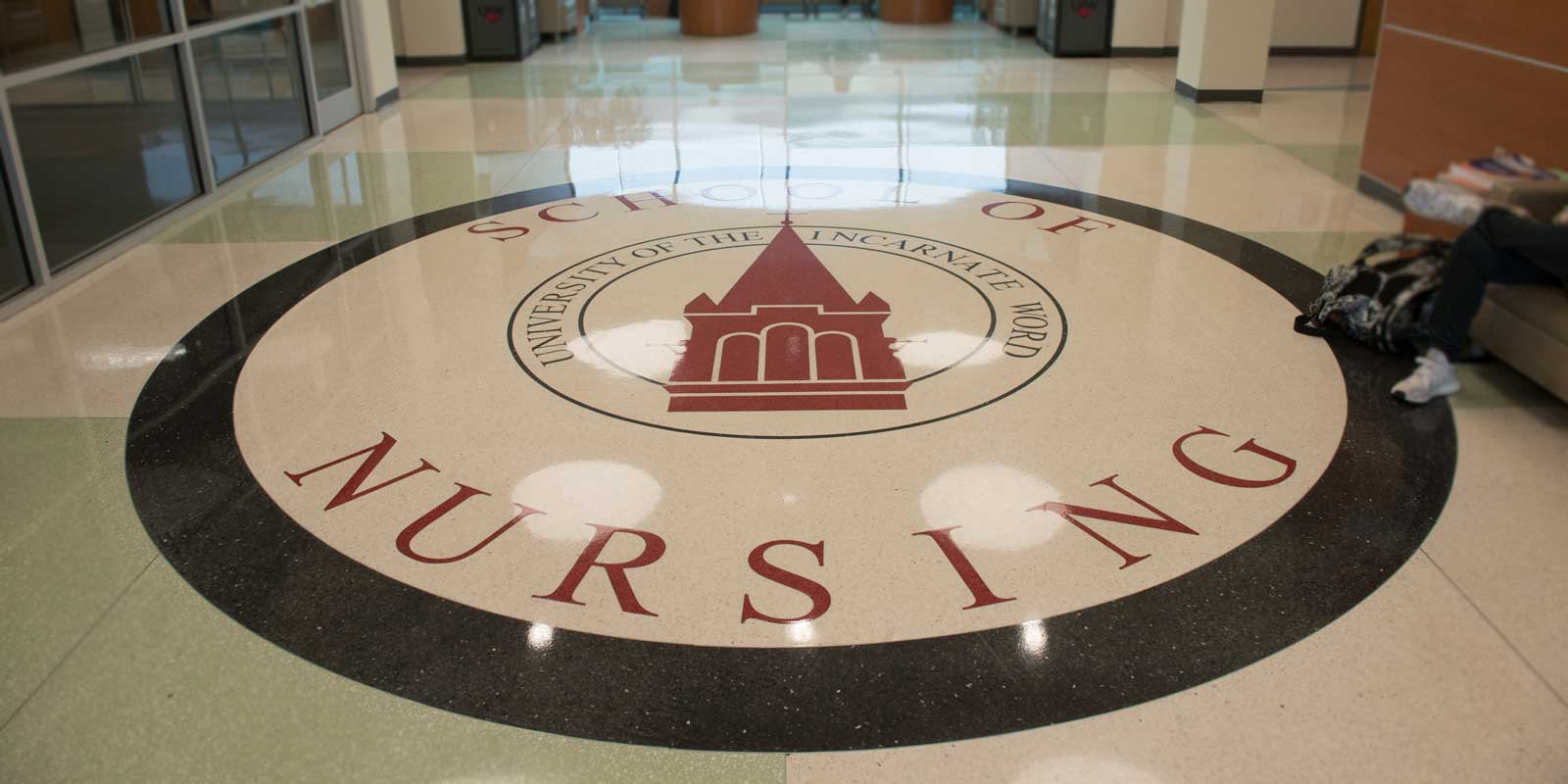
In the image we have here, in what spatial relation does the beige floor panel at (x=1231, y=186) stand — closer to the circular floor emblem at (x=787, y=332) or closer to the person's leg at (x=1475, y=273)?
the circular floor emblem at (x=787, y=332)

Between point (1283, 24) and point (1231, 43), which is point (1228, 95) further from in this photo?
point (1283, 24)

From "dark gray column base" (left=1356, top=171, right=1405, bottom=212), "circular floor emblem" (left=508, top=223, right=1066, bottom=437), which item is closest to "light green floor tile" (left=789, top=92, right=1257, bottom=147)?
"dark gray column base" (left=1356, top=171, right=1405, bottom=212)

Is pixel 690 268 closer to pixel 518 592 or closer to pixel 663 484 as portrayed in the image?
pixel 663 484

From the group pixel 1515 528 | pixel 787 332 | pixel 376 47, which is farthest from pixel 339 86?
pixel 1515 528

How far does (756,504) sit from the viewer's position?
302 cm

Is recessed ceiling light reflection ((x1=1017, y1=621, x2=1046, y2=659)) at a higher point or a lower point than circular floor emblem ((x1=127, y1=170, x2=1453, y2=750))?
lower

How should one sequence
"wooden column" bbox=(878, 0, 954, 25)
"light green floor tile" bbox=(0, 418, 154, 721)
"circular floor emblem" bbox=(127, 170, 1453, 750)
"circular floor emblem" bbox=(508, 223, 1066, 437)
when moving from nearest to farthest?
"circular floor emblem" bbox=(127, 170, 1453, 750) < "light green floor tile" bbox=(0, 418, 154, 721) < "circular floor emblem" bbox=(508, 223, 1066, 437) < "wooden column" bbox=(878, 0, 954, 25)

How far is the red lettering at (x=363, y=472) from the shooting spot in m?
3.09

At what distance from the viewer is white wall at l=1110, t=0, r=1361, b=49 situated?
34.0 feet

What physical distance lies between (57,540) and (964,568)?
2.21m

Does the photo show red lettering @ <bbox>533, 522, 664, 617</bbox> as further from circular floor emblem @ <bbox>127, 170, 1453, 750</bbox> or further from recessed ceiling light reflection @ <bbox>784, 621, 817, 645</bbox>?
recessed ceiling light reflection @ <bbox>784, 621, 817, 645</bbox>

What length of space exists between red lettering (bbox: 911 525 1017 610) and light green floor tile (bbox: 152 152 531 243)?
3.56 meters

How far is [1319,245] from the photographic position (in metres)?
5.09

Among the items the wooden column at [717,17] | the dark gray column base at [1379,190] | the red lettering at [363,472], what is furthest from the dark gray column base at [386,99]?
the dark gray column base at [1379,190]
